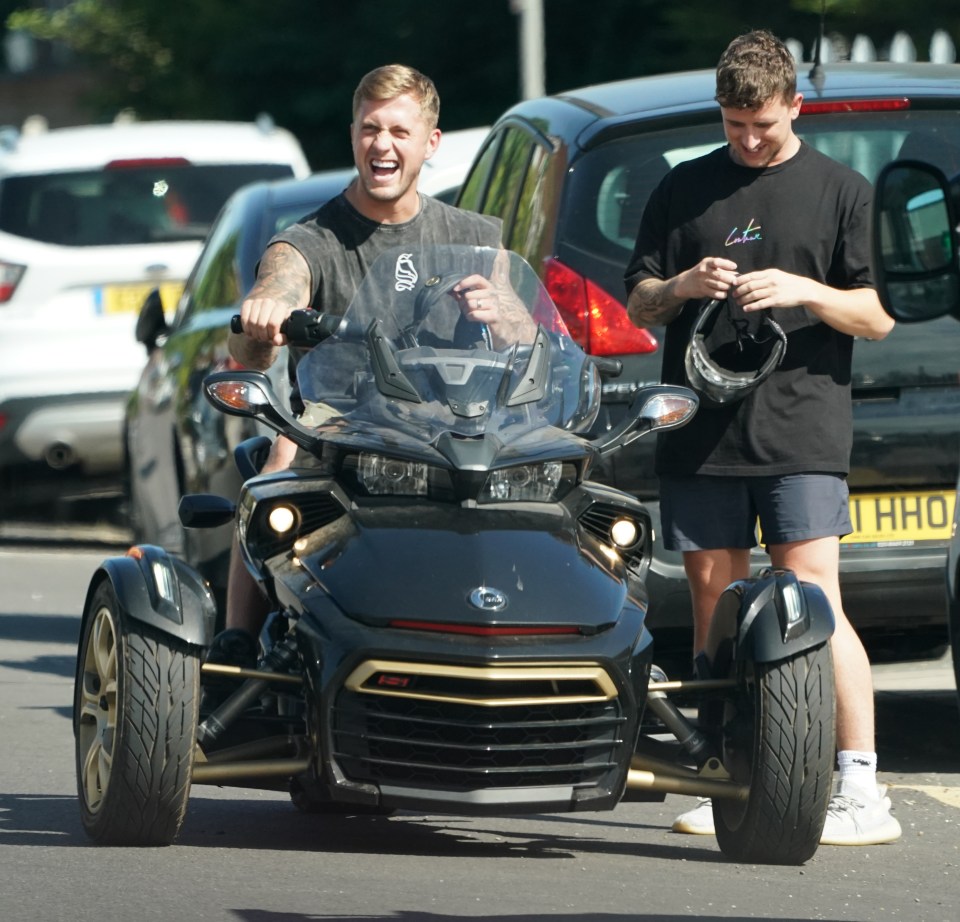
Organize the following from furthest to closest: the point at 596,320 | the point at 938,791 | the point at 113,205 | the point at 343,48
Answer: the point at 343,48 < the point at 113,205 < the point at 596,320 < the point at 938,791

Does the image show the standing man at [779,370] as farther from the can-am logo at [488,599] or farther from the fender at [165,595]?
the fender at [165,595]

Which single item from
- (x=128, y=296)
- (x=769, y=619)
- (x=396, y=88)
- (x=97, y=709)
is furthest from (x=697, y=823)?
(x=128, y=296)

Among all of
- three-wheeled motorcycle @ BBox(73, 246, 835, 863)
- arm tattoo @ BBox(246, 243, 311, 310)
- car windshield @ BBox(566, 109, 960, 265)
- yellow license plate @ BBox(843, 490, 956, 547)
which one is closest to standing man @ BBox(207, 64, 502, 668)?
arm tattoo @ BBox(246, 243, 311, 310)

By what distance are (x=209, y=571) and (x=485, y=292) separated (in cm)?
378

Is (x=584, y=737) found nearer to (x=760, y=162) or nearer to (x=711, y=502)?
(x=711, y=502)

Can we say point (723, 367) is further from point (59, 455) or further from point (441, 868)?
point (59, 455)

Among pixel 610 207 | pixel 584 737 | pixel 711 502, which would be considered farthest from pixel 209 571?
pixel 584 737

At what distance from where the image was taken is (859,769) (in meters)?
6.12

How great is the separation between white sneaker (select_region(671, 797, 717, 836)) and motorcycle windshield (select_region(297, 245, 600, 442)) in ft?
A: 3.56

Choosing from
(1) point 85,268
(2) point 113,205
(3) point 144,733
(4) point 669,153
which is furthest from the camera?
(2) point 113,205

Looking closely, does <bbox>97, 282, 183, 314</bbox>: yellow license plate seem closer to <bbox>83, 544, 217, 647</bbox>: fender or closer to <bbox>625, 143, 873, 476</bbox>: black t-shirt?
<bbox>625, 143, 873, 476</bbox>: black t-shirt

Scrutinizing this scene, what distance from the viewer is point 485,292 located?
18.9 feet

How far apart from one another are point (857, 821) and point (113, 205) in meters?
8.17

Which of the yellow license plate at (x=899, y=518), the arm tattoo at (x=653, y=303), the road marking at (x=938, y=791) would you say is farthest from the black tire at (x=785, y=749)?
the yellow license plate at (x=899, y=518)
